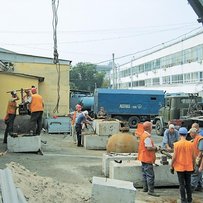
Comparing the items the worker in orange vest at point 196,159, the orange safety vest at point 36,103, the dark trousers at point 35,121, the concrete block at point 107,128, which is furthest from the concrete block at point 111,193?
the concrete block at point 107,128

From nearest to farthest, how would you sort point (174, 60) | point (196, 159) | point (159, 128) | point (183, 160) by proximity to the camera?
point (183, 160) → point (196, 159) → point (159, 128) → point (174, 60)

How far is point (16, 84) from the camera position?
26188 mm

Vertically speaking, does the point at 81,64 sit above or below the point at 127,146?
above

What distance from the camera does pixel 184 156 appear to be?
340 inches

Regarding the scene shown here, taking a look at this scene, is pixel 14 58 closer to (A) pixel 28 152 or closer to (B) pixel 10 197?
(A) pixel 28 152

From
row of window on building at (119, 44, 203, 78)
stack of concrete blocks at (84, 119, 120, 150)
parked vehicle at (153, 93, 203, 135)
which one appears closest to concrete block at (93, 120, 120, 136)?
stack of concrete blocks at (84, 119, 120, 150)

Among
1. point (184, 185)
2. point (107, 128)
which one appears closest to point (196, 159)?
point (184, 185)

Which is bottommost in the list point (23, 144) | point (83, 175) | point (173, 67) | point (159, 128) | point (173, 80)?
point (83, 175)

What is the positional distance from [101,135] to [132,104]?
1681 cm

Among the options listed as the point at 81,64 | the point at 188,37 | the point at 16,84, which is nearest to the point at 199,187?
the point at 16,84

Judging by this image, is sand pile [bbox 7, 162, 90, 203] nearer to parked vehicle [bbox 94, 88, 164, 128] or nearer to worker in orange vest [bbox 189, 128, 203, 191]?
worker in orange vest [bbox 189, 128, 203, 191]

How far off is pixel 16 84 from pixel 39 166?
14311 millimetres

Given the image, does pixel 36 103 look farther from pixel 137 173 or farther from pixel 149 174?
pixel 149 174

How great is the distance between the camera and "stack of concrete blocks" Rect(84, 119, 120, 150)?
17.4 meters
